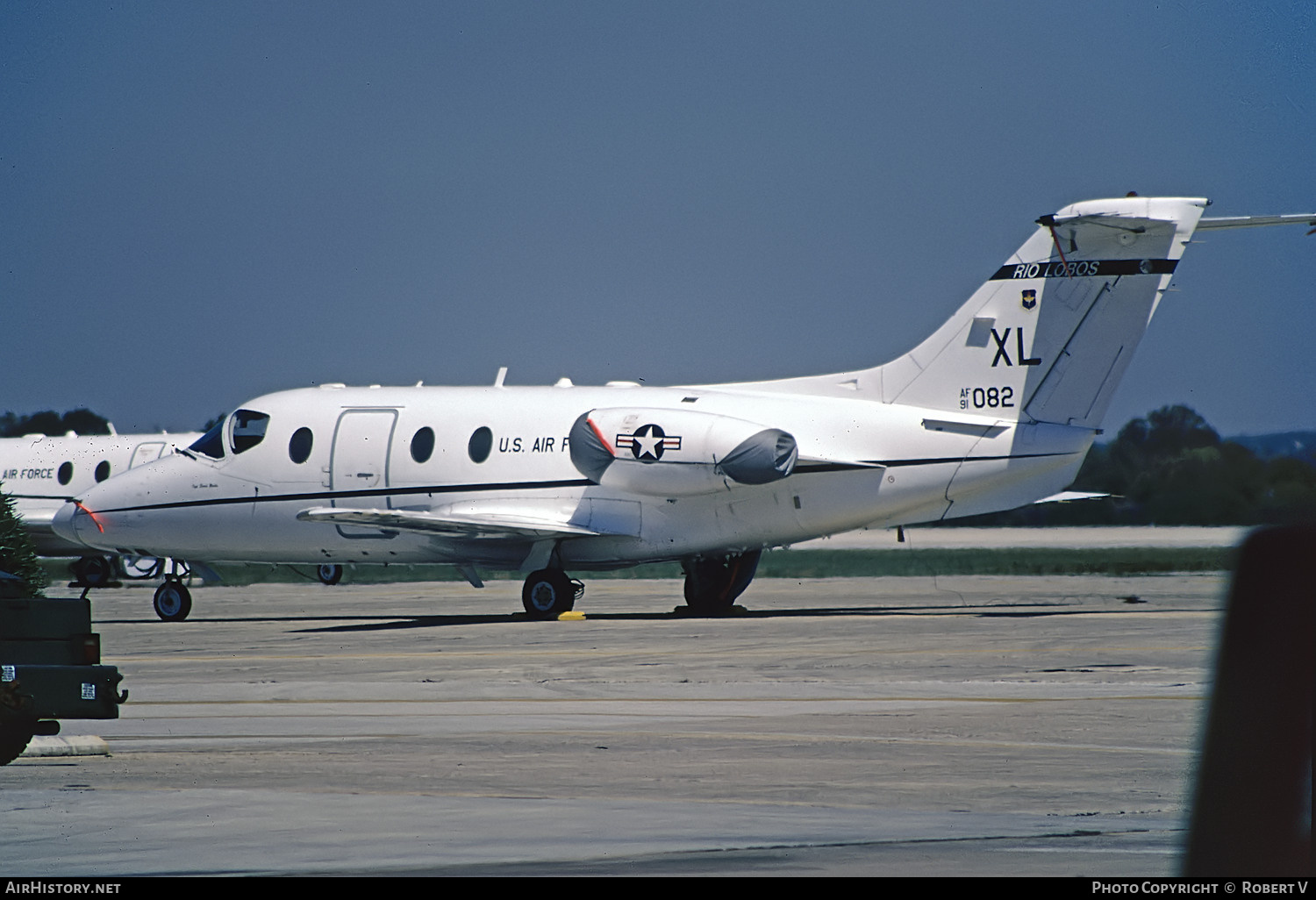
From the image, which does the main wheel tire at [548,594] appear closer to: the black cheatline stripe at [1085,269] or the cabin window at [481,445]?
the cabin window at [481,445]

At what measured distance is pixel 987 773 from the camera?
34.3 ft

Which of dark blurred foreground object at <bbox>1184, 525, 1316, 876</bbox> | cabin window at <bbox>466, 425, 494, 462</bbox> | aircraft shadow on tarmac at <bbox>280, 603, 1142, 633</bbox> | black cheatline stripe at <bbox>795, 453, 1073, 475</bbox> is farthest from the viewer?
cabin window at <bbox>466, 425, 494, 462</bbox>

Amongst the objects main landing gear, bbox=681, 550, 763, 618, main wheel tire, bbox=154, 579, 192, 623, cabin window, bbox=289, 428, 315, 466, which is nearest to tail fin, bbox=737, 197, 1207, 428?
main landing gear, bbox=681, 550, 763, 618

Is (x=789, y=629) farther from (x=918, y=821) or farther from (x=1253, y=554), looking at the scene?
(x=1253, y=554)

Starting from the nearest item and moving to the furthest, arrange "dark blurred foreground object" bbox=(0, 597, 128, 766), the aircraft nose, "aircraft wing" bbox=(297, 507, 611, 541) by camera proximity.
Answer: "dark blurred foreground object" bbox=(0, 597, 128, 766) < "aircraft wing" bbox=(297, 507, 611, 541) < the aircraft nose

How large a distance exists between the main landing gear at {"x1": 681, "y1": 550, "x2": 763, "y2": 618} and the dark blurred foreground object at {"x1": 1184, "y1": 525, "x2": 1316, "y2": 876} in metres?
25.0

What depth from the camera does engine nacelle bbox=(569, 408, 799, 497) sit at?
82.3 ft

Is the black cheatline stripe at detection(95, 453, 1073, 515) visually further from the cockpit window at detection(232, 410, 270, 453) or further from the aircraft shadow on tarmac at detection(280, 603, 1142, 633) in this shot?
the aircraft shadow on tarmac at detection(280, 603, 1142, 633)

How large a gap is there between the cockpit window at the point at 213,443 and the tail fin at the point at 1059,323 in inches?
445

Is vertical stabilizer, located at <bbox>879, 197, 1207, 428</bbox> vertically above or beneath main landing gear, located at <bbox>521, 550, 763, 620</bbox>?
above

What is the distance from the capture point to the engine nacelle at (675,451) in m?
25.1

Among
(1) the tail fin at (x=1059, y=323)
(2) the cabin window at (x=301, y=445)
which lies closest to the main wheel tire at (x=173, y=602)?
(2) the cabin window at (x=301, y=445)

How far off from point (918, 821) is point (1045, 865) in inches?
55.8

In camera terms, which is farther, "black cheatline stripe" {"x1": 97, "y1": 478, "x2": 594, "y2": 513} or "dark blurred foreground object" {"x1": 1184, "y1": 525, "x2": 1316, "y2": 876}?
"black cheatline stripe" {"x1": 97, "y1": 478, "x2": 594, "y2": 513}
